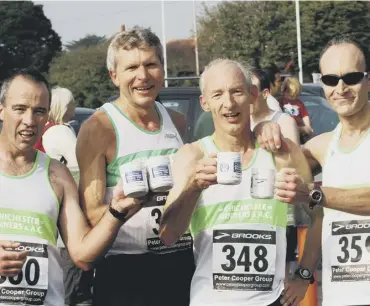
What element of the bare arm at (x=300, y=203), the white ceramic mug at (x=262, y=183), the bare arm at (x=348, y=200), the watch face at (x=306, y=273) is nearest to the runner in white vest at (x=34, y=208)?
the white ceramic mug at (x=262, y=183)

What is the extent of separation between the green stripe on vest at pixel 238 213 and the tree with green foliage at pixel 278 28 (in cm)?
4446

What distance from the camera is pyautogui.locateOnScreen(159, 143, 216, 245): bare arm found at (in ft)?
15.3

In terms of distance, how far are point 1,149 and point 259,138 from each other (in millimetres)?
1281

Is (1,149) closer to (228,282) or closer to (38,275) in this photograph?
(38,275)

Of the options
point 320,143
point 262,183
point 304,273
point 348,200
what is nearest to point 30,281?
point 262,183

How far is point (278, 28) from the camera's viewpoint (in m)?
52.7

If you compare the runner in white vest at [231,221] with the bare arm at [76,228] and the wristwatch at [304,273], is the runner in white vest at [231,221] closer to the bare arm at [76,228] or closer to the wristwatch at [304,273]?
the wristwatch at [304,273]

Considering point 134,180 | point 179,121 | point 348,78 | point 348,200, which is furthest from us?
point 179,121

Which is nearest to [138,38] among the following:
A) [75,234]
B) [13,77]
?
[13,77]

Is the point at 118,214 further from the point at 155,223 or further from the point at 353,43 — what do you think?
the point at 353,43

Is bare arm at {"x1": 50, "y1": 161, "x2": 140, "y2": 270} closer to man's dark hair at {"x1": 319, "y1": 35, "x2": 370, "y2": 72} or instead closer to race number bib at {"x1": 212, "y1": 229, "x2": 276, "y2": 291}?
race number bib at {"x1": 212, "y1": 229, "x2": 276, "y2": 291}

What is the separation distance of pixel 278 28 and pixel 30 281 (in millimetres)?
48992

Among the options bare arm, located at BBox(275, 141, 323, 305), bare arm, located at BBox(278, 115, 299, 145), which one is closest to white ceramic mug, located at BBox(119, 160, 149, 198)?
bare arm, located at BBox(275, 141, 323, 305)

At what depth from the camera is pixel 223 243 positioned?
188 inches
